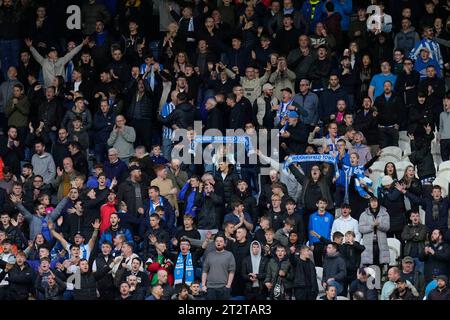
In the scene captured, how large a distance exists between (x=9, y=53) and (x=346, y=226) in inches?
327

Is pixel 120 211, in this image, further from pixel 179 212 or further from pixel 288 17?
pixel 288 17

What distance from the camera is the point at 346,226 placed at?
27828 millimetres

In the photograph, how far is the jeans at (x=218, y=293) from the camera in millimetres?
26812

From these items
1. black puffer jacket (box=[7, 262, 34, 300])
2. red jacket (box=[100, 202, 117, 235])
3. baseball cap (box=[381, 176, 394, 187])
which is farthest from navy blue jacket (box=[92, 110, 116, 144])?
baseball cap (box=[381, 176, 394, 187])

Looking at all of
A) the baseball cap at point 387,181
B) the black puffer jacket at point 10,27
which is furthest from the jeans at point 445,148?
the black puffer jacket at point 10,27

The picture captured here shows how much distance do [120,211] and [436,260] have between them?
4.99 metres

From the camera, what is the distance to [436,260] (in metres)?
27.3

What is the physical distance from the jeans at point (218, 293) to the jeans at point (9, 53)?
7.90 meters

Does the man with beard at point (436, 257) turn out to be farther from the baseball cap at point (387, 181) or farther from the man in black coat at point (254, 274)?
the man in black coat at point (254, 274)

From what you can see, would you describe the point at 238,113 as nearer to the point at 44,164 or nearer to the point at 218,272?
the point at 44,164

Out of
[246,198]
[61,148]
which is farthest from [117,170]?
[246,198]

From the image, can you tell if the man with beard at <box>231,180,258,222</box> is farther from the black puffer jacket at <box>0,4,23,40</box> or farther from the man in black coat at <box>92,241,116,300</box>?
the black puffer jacket at <box>0,4,23,40</box>
